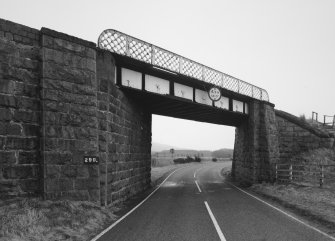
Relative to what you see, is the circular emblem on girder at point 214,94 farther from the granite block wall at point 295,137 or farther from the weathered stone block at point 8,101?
the weathered stone block at point 8,101

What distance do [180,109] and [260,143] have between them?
7.39m

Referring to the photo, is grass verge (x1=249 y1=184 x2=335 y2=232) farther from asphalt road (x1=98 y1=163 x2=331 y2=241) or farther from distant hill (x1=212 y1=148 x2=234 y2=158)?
distant hill (x1=212 y1=148 x2=234 y2=158)

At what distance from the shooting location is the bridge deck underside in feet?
60.4

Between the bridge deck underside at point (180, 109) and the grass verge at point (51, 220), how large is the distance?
6917mm

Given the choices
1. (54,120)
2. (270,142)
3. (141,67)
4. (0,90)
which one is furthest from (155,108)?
(0,90)

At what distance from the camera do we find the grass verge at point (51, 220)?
8414 mm

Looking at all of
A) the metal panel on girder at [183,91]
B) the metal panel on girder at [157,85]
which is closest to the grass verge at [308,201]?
the metal panel on girder at [183,91]

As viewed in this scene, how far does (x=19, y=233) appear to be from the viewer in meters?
8.27

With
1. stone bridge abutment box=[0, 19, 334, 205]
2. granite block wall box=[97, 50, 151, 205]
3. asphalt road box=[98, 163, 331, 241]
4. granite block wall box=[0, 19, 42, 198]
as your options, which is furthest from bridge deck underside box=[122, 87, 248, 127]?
asphalt road box=[98, 163, 331, 241]

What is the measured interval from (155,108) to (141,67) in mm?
6185

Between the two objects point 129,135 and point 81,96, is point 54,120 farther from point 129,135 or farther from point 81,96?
point 129,135

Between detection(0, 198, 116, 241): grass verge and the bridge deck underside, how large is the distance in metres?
6.92

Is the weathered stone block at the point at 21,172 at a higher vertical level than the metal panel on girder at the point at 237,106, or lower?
lower

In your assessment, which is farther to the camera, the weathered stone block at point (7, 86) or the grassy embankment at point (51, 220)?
the weathered stone block at point (7, 86)
